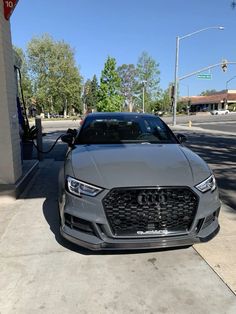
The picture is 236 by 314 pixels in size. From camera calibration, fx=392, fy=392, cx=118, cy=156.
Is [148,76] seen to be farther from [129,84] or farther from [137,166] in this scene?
[137,166]

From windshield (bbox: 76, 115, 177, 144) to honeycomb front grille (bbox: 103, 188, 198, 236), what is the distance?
168cm

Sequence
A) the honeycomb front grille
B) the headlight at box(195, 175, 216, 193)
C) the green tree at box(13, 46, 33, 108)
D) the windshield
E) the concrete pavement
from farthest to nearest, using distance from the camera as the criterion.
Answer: the green tree at box(13, 46, 33, 108), the windshield, the headlight at box(195, 175, 216, 193), the honeycomb front grille, the concrete pavement

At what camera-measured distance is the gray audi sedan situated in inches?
146

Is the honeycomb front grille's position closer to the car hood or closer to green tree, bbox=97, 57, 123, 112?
the car hood

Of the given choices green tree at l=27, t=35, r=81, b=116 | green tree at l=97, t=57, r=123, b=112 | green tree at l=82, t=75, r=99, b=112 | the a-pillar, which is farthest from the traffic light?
green tree at l=82, t=75, r=99, b=112

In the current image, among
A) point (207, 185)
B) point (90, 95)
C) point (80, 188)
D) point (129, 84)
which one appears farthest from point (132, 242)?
point (90, 95)

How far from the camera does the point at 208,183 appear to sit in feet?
13.4

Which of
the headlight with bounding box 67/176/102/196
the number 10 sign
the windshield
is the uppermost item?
the number 10 sign

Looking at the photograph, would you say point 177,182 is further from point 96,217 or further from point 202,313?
point 202,313

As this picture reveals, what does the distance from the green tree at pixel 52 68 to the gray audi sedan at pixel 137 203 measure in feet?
209

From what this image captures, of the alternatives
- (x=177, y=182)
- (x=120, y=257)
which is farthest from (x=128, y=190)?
(x=120, y=257)

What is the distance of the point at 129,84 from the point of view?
88.1 m

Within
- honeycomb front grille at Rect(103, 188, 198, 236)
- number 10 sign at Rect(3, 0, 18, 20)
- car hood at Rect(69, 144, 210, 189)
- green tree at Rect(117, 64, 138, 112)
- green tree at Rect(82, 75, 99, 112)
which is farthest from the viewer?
green tree at Rect(82, 75, 99, 112)

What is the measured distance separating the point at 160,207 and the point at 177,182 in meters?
0.30
